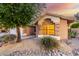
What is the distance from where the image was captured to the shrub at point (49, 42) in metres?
2.05

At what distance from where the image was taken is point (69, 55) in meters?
2.04

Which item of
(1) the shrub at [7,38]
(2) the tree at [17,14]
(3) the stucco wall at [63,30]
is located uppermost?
(2) the tree at [17,14]

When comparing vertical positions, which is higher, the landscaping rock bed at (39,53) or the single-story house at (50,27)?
the single-story house at (50,27)

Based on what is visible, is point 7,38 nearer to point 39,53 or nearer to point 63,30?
point 39,53

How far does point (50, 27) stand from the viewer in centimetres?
207

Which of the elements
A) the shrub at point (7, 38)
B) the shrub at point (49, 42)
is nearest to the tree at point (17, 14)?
the shrub at point (7, 38)

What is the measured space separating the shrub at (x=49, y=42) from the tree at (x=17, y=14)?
0.23 metres

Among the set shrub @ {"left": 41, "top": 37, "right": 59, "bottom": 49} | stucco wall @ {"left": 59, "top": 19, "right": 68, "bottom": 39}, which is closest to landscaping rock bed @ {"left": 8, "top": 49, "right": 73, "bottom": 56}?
shrub @ {"left": 41, "top": 37, "right": 59, "bottom": 49}

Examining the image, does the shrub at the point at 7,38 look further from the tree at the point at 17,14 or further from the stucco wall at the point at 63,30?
the stucco wall at the point at 63,30

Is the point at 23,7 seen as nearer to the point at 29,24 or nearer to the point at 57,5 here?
the point at 29,24

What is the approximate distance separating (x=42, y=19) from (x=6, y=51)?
47 centimetres

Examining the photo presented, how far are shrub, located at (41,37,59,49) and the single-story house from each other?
0.04 meters

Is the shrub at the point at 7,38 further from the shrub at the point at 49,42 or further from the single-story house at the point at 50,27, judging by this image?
the shrub at the point at 49,42

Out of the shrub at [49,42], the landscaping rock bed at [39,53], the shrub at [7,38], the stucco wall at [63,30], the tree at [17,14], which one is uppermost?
the tree at [17,14]
